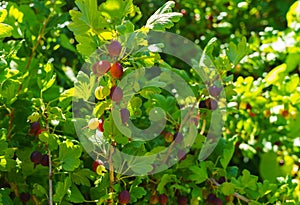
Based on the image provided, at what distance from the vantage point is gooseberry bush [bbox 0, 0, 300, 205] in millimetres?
851

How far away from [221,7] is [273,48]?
0.75 ft

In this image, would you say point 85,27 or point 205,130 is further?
point 205,130

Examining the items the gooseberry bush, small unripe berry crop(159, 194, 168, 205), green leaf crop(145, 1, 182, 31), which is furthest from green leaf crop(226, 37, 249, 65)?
small unripe berry crop(159, 194, 168, 205)

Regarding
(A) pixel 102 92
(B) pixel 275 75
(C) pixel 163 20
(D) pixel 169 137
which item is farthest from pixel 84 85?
(B) pixel 275 75

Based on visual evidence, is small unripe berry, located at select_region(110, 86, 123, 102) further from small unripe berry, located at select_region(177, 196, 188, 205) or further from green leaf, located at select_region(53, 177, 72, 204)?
small unripe berry, located at select_region(177, 196, 188, 205)

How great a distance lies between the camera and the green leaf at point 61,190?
89 cm

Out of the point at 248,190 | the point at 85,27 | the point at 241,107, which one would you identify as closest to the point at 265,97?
the point at 241,107

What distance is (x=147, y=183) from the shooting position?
1.09m

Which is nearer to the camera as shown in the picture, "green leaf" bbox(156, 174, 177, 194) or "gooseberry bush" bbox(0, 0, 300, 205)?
"gooseberry bush" bbox(0, 0, 300, 205)

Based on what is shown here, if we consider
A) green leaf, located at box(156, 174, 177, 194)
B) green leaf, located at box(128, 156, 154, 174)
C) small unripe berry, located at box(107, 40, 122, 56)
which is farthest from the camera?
green leaf, located at box(156, 174, 177, 194)

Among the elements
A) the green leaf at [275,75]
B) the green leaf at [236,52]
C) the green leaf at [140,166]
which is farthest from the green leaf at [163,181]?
the green leaf at [275,75]

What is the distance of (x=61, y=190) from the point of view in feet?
2.94

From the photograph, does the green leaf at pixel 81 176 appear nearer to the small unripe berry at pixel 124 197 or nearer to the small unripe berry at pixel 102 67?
the small unripe berry at pixel 124 197

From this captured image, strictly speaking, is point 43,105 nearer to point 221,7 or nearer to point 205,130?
point 205,130
